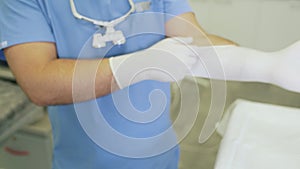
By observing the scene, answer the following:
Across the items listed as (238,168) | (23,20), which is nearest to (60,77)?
(23,20)

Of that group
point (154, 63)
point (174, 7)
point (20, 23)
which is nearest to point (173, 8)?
point (174, 7)

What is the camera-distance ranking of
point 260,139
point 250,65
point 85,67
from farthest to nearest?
point 260,139, point 250,65, point 85,67

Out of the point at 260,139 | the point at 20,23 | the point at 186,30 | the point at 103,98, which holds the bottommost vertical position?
the point at 260,139

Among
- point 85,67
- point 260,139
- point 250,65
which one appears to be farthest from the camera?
point 260,139

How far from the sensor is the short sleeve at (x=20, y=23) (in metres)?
0.89

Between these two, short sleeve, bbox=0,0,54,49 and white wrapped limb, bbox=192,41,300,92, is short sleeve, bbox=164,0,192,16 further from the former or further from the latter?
short sleeve, bbox=0,0,54,49

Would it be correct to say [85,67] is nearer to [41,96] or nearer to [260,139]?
[41,96]

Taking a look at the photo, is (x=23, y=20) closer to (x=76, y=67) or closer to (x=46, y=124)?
(x=76, y=67)

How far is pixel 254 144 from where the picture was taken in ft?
3.92

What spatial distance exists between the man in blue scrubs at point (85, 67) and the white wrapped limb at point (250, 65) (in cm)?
7

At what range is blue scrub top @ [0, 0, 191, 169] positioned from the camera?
917 mm

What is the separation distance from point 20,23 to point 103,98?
0.88 ft

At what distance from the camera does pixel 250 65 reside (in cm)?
101

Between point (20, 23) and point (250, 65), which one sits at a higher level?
point (20, 23)
